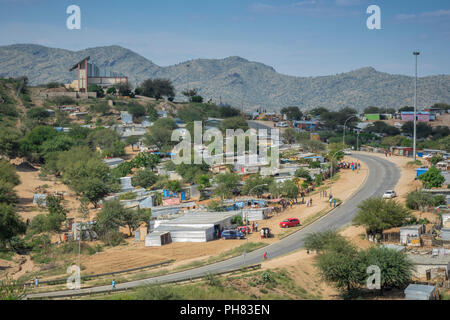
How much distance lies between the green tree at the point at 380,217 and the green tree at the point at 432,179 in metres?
12.0

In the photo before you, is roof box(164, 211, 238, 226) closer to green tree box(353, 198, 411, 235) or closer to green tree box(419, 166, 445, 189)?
green tree box(353, 198, 411, 235)

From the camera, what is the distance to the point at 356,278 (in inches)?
1090

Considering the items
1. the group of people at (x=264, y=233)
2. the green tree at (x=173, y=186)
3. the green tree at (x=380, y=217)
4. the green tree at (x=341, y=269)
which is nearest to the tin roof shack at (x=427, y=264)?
the green tree at (x=341, y=269)

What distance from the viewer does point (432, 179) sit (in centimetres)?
5069

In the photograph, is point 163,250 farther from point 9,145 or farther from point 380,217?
point 9,145

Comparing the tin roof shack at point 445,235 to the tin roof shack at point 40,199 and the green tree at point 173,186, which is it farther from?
the tin roof shack at point 40,199

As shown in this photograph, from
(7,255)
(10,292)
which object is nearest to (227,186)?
(7,255)

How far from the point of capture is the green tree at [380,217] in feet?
125

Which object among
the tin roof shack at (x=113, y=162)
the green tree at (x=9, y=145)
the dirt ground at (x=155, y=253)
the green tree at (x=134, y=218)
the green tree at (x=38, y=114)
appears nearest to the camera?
the dirt ground at (x=155, y=253)

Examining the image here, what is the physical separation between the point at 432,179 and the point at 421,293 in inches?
1090

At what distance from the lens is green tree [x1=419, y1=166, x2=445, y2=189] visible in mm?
50062

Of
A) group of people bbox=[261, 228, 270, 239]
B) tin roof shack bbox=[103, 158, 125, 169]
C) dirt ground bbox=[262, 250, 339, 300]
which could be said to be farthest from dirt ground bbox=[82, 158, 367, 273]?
tin roof shack bbox=[103, 158, 125, 169]

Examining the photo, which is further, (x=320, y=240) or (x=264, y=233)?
(x=264, y=233)
